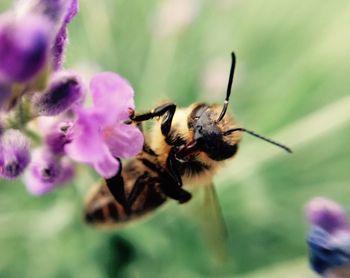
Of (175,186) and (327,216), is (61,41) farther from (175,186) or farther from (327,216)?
(327,216)

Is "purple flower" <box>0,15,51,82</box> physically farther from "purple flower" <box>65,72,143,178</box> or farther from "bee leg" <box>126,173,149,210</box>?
"bee leg" <box>126,173,149,210</box>

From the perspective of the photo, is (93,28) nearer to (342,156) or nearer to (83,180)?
(83,180)

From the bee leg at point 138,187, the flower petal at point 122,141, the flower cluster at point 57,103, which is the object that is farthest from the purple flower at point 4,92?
the bee leg at point 138,187

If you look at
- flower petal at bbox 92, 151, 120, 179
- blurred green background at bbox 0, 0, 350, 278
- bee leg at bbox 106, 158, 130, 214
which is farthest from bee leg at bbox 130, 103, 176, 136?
blurred green background at bbox 0, 0, 350, 278

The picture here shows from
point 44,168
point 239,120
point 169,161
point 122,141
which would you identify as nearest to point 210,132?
point 169,161

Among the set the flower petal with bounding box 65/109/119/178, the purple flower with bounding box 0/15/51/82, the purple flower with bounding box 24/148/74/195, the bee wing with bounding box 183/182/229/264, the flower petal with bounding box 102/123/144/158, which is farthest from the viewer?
the bee wing with bounding box 183/182/229/264

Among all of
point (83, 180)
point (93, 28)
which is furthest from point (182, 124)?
point (93, 28)

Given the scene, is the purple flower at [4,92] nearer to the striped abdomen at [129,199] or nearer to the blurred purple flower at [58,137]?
the blurred purple flower at [58,137]
